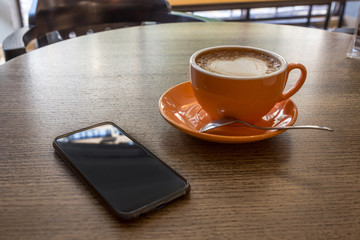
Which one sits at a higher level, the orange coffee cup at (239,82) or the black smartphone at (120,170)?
the orange coffee cup at (239,82)

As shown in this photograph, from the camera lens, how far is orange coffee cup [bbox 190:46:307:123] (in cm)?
38

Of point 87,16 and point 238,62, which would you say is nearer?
point 238,62

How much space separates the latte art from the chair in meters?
0.63

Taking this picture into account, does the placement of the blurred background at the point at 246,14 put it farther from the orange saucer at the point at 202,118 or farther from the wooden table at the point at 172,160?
the orange saucer at the point at 202,118

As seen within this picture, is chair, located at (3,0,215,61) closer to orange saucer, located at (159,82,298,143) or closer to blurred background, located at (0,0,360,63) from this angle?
orange saucer, located at (159,82,298,143)

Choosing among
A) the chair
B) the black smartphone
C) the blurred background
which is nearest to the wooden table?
the black smartphone

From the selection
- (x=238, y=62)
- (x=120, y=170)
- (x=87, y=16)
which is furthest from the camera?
(x=87, y=16)

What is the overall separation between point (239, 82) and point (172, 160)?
0.11m

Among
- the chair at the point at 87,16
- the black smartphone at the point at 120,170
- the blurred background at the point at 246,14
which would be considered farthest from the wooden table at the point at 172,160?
the blurred background at the point at 246,14

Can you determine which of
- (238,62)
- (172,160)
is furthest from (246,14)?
(172,160)

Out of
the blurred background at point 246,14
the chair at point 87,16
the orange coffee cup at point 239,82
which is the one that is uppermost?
the orange coffee cup at point 239,82

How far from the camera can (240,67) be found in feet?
1.37

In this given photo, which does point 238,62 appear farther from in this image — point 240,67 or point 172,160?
point 172,160

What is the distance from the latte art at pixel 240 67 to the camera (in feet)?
1.33
